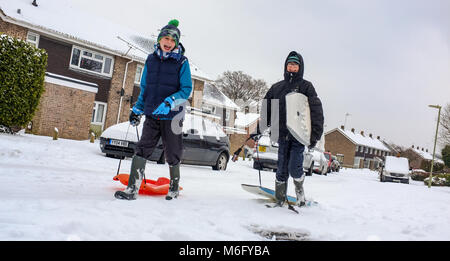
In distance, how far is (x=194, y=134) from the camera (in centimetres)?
1023

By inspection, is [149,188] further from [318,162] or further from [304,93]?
[318,162]

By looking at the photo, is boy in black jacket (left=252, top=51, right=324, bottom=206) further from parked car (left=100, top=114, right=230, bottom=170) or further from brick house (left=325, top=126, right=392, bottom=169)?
brick house (left=325, top=126, right=392, bottom=169)

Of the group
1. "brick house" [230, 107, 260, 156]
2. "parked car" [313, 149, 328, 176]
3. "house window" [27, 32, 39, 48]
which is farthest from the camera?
"brick house" [230, 107, 260, 156]

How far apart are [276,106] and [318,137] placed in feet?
2.40

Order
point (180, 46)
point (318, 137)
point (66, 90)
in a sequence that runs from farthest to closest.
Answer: point (66, 90) → point (318, 137) → point (180, 46)

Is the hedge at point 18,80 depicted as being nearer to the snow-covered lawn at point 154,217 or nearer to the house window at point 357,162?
the snow-covered lawn at point 154,217

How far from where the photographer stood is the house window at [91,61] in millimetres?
20609

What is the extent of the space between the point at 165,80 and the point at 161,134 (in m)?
0.66

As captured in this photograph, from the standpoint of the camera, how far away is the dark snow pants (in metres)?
4.52

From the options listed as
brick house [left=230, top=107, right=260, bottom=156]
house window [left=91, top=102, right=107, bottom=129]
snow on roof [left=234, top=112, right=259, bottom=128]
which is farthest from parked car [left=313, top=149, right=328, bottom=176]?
snow on roof [left=234, top=112, right=259, bottom=128]

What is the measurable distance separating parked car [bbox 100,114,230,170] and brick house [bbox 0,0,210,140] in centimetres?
887

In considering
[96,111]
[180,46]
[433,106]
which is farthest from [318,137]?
[433,106]
